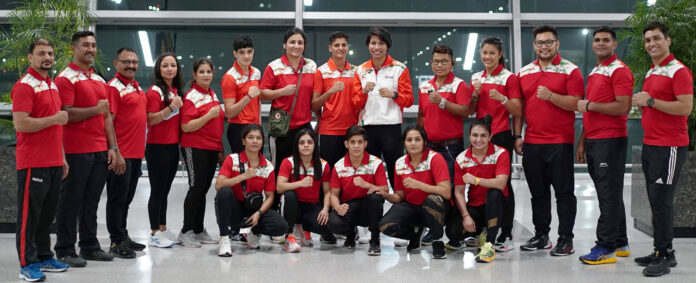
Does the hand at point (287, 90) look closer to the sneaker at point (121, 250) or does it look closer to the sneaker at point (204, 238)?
the sneaker at point (204, 238)

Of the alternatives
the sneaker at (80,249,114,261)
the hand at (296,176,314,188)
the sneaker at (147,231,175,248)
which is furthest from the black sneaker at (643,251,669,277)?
the sneaker at (80,249,114,261)

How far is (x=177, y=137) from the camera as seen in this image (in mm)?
4043

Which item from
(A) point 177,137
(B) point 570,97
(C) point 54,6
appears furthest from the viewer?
(C) point 54,6

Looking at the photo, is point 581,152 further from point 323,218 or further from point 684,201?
point 323,218

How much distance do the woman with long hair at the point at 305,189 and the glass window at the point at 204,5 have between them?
12.5ft

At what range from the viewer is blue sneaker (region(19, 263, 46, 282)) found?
10.1ft

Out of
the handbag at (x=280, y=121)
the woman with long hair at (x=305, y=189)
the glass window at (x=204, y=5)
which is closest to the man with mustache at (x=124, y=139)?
the handbag at (x=280, y=121)

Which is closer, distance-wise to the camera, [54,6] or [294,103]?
[294,103]

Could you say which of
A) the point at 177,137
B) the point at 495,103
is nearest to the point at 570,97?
the point at 495,103

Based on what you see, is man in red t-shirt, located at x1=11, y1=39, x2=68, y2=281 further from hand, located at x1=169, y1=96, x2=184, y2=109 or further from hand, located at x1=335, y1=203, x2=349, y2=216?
hand, located at x1=335, y1=203, x2=349, y2=216

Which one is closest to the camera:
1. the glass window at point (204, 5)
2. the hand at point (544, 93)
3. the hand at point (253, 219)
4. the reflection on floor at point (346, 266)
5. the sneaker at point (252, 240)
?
the reflection on floor at point (346, 266)

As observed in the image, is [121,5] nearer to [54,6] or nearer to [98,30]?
[98,30]

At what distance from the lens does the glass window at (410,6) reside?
745 centimetres

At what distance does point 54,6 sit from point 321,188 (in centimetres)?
312
